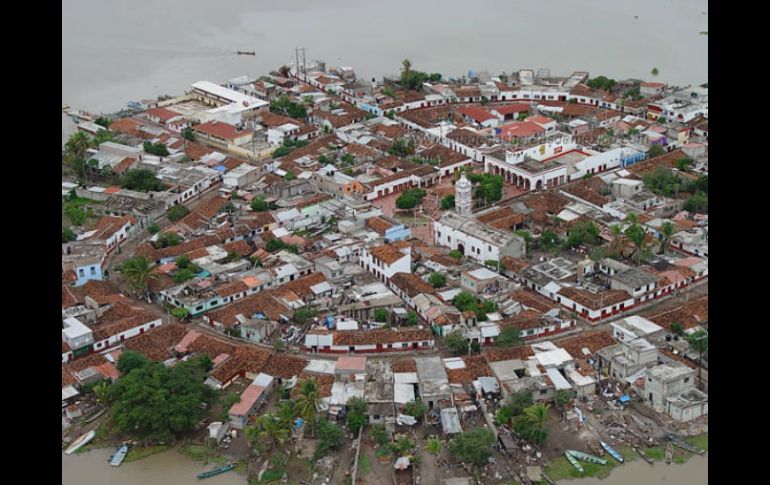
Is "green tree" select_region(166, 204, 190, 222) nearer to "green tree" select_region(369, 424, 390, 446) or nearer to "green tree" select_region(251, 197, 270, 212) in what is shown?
"green tree" select_region(251, 197, 270, 212)

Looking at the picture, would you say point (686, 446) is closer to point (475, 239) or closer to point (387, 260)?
point (387, 260)

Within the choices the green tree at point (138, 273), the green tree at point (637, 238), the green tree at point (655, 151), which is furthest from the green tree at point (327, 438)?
the green tree at point (655, 151)

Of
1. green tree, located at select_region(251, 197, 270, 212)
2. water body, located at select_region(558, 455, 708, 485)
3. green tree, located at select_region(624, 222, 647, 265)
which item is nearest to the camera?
water body, located at select_region(558, 455, 708, 485)

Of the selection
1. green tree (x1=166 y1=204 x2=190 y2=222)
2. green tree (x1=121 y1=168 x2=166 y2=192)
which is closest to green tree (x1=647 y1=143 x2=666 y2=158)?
green tree (x1=166 y1=204 x2=190 y2=222)

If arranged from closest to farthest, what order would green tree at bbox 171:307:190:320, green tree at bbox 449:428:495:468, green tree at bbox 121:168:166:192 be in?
green tree at bbox 449:428:495:468
green tree at bbox 171:307:190:320
green tree at bbox 121:168:166:192

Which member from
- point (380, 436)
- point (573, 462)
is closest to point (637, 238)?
point (573, 462)

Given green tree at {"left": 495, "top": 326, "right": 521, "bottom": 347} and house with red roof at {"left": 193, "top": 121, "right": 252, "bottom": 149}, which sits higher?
house with red roof at {"left": 193, "top": 121, "right": 252, "bottom": 149}

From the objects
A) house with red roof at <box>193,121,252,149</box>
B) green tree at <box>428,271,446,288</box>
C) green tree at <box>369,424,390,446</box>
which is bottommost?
green tree at <box>369,424,390,446</box>
